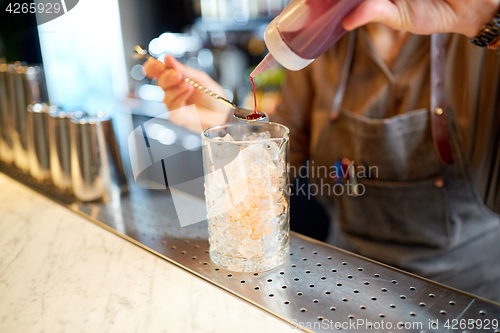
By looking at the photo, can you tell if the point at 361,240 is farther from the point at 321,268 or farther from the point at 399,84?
the point at 321,268

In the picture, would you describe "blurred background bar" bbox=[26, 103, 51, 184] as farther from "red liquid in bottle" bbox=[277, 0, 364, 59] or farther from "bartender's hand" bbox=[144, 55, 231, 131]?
"red liquid in bottle" bbox=[277, 0, 364, 59]

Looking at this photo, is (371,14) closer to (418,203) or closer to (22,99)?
(418,203)

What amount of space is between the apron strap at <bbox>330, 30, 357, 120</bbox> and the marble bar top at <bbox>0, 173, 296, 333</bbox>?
0.76m

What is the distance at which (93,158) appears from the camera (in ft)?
3.26

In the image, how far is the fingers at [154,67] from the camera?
847mm

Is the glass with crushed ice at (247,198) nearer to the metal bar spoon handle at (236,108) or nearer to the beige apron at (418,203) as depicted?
the metal bar spoon handle at (236,108)

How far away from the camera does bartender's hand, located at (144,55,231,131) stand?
2.81 feet

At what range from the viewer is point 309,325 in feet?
1.88

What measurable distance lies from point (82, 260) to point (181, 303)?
0.27 metres

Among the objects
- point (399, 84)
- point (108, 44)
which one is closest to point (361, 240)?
point (399, 84)

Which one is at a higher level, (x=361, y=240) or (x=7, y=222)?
(x=7, y=222)

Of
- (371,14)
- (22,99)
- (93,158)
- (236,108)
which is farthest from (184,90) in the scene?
(22,99)

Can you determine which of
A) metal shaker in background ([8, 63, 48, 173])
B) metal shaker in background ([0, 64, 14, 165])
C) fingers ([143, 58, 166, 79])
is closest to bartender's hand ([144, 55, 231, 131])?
fingers ([143, 58, 166, 79])

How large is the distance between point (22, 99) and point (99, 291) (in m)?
0.87
